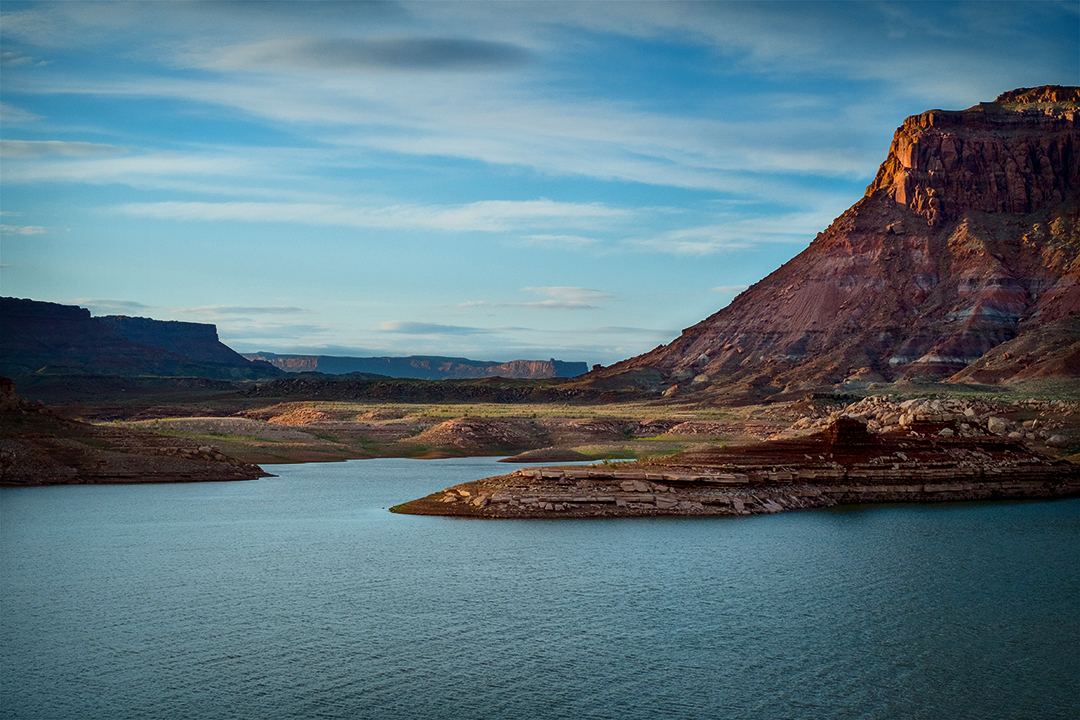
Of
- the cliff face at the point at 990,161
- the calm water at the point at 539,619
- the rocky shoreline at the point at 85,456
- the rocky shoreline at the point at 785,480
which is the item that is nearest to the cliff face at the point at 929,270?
the cliff face at the point at 990,161

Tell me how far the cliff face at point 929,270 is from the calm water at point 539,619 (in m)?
122

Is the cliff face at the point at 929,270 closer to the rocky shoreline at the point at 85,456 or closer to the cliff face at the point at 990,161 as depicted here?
the cliff face at the point at 990,161

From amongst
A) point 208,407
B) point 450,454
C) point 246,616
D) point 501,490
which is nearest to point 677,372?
point 208,407

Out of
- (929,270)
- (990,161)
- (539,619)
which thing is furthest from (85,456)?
(990,161)

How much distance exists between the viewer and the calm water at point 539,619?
20.2 m

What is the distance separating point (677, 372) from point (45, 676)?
168 m

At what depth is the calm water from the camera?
20.2m

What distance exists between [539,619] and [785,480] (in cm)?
2856

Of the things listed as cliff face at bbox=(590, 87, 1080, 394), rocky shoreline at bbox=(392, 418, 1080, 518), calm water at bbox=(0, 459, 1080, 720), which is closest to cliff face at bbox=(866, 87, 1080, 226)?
cliff face at bbox=(590, 87, 1080, 394)

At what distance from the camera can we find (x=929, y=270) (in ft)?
575

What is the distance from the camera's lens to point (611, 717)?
62.5ft

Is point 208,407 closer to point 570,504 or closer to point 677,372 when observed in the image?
point 677,372

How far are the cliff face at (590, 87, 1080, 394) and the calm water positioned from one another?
12164 centimetres

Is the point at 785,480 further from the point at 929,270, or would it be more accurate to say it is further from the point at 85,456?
the point at 929,270
